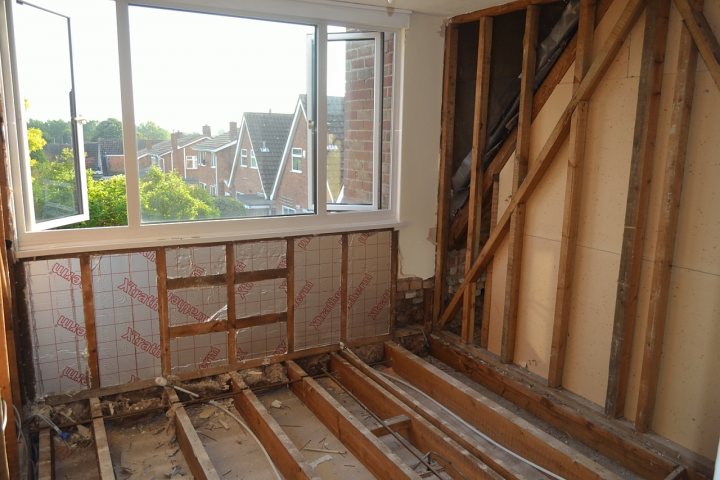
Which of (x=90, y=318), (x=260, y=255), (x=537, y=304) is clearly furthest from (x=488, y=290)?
(x=90, y=318)

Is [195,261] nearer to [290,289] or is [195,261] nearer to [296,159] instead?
[290,289]

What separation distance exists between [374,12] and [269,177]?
127 cm

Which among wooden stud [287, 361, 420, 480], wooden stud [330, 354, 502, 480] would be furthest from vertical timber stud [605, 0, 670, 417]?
wooden stud [287, 361, 420, 480]

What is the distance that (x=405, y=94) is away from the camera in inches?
146

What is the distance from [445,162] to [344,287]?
3.80 ft

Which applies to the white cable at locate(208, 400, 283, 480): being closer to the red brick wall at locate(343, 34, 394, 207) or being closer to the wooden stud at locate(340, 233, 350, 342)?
the wooden stud at locate(340, 233, 350, 342)

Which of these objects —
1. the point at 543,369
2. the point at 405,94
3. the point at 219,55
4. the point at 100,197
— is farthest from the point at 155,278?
the point at 543,369

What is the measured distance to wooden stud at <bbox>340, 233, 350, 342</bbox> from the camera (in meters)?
3.71

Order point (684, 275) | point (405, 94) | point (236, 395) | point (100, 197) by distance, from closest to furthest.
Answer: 1. point (684, 275)
2. point (100, 197)
3. point (236, 395)
4. point (405, 94)

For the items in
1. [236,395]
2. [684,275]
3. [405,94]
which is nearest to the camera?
[684,275]

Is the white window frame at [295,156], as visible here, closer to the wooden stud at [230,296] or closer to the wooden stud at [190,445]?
the wooden stud at [230,296]

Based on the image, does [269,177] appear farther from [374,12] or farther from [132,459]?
[132,459]

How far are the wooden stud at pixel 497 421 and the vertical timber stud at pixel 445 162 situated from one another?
580mm

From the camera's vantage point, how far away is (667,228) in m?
2.52
